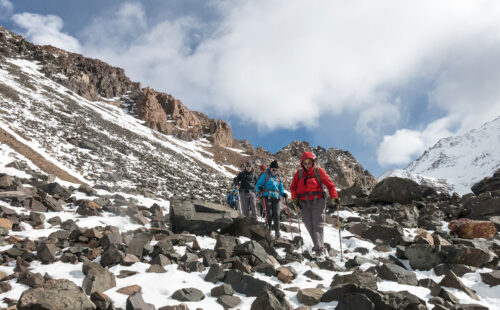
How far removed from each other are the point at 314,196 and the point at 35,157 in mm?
19345

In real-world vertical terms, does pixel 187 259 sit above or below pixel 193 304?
above

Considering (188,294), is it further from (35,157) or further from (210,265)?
(35,157)

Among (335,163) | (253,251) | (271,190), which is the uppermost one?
(335,163)

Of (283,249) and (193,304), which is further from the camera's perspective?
(283,249)

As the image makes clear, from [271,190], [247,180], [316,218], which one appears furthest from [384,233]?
[247,180]

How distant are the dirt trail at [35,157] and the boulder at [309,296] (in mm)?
17121

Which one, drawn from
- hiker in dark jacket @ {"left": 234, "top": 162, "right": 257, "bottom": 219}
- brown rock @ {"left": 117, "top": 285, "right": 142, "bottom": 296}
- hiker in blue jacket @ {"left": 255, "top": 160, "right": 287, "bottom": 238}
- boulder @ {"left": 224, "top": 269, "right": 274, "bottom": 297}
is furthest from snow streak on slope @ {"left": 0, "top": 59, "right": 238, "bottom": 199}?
boulder @ {"left": 224, "top": 269, "right": 274, "bottom": 297}

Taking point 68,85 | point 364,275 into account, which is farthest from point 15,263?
point 68,85

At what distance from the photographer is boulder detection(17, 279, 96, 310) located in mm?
3301

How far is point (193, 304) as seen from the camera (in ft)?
13.5

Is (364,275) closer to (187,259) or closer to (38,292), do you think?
(187,259)

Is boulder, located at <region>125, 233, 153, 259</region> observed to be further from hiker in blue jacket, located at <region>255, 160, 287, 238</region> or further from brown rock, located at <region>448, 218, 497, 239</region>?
brown rock, located at <region>448, 218, 497, 239</region>

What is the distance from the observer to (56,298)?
349cm

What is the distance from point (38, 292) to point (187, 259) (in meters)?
2.59
